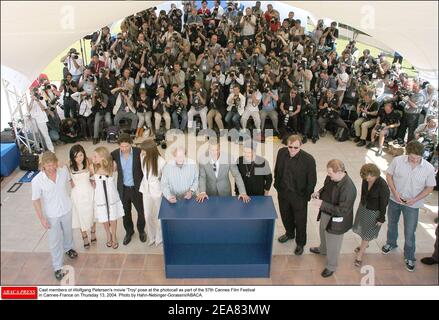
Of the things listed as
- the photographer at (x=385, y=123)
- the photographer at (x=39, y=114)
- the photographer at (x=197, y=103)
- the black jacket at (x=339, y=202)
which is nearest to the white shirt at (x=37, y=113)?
the photographer at (x=39, y=114)

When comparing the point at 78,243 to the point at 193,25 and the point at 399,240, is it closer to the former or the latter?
the point at 399,240

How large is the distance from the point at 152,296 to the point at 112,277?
88 centimetres

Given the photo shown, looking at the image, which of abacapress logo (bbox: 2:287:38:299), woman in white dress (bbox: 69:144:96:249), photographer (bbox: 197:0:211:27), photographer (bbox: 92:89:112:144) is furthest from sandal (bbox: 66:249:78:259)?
photographer (bbox: 197:0:211:27)

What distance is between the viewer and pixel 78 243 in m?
4.39

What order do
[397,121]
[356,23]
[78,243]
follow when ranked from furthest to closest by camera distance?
[397,121]
[78,243]
[356,23]

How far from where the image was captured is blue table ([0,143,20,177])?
5.79 metres

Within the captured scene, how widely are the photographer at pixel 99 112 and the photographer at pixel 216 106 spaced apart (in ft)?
5.54

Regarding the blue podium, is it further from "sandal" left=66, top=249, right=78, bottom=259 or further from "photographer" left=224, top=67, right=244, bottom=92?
"photographer" left=224, top=67, right=244, bottom=92

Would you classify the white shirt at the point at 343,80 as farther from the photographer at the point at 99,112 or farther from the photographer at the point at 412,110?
the photographer at the point at 99,112

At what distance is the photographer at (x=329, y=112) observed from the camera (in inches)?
283

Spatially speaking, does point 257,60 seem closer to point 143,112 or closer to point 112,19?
point 143,112

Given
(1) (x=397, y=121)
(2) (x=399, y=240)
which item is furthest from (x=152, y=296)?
(1) (x=397, y=121)

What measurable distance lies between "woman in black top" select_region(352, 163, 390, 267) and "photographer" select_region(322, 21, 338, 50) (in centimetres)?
577

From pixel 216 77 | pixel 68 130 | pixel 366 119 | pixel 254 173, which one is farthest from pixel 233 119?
pixel 254 173
